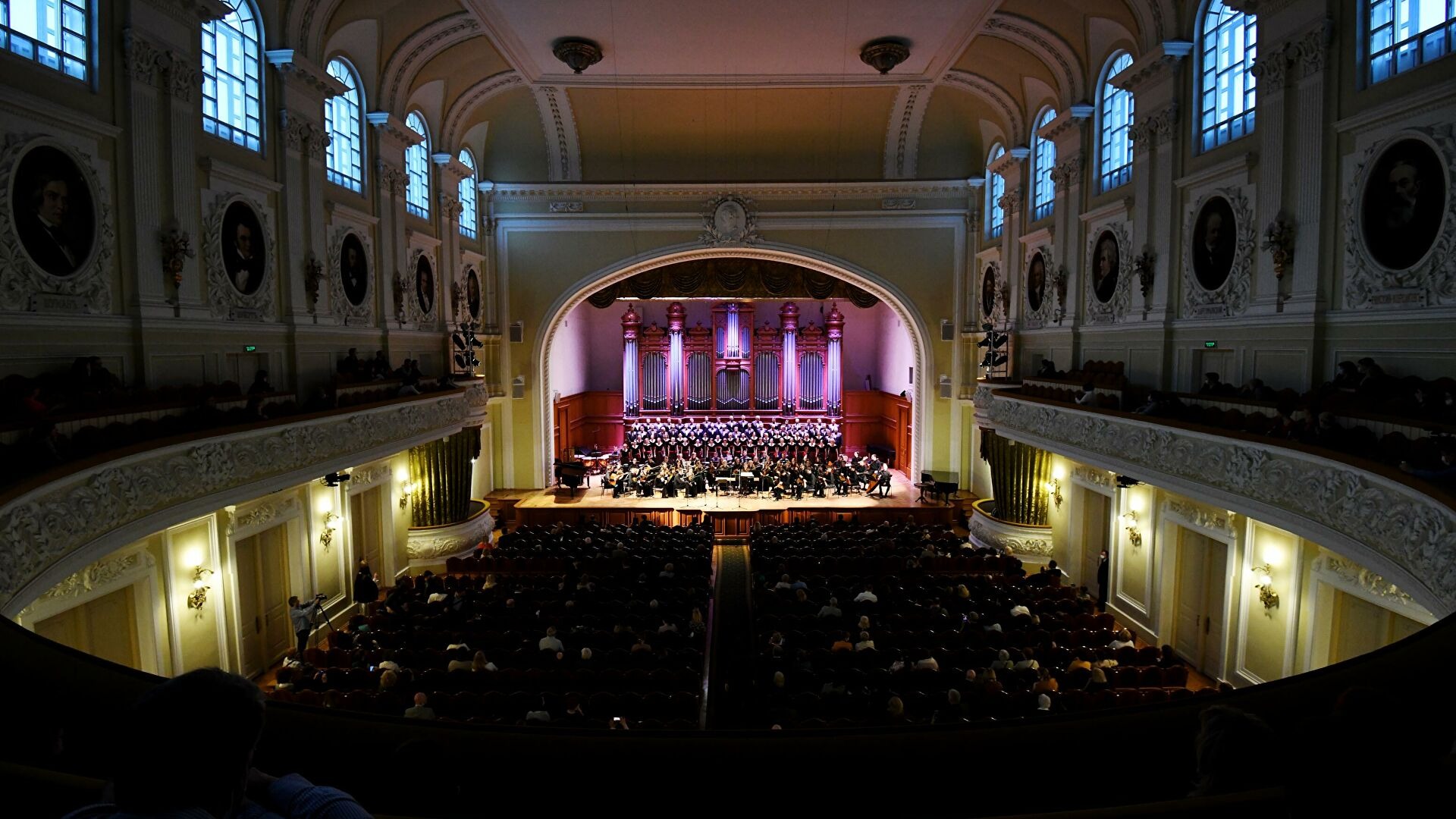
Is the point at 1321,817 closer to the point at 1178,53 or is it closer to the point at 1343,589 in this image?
the point at 1343,589

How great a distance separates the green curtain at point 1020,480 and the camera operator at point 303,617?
14.1 meters

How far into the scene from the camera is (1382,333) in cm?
848

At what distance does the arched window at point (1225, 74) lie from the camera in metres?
10.8

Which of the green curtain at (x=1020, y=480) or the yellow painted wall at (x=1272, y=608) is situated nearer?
the yellow painted wall at (x=1272, y=608)

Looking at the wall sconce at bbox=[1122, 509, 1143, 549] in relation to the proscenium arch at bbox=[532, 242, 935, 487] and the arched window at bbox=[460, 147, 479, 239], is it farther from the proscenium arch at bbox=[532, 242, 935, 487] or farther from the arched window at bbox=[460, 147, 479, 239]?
the arched window at bbox=[460, 147, 479, 239]

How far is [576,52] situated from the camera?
1727 cm

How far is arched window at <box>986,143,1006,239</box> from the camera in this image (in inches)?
818

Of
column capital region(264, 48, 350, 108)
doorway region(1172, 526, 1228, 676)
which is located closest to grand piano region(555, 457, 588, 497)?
column capital region(264, 48, 350, 108)

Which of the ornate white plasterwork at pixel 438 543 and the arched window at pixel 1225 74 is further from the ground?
the arched window at pixel 1225 74

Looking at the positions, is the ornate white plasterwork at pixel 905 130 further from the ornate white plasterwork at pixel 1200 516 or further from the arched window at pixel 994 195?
the ornate white plasterwork at pixel 1200 516

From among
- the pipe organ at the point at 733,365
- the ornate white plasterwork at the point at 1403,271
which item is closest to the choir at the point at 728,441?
the pipe organ at the point at 733,365

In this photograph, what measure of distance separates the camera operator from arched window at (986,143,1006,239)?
1849cm

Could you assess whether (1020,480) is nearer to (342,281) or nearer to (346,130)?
(342,281)

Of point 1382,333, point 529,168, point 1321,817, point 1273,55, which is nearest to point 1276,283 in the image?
point 1382,333
